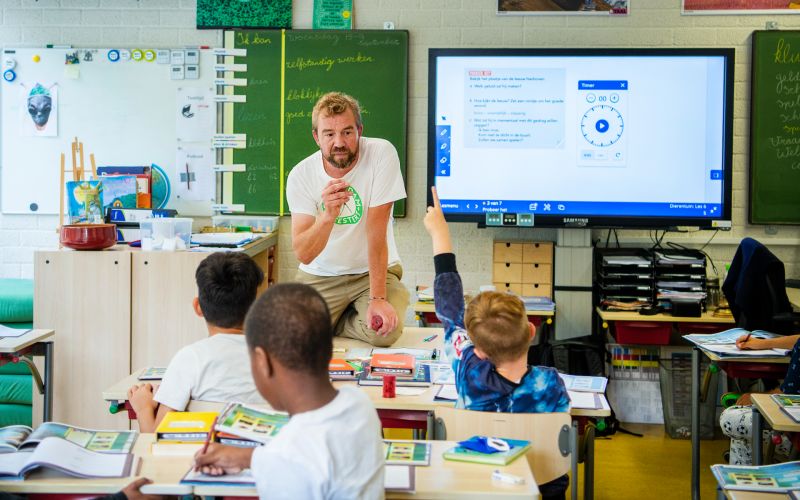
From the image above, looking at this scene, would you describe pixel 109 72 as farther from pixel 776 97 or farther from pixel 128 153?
pixel 776 97

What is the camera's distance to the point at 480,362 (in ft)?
8.70

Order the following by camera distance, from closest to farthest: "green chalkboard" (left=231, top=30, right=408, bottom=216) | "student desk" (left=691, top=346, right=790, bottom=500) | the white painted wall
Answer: "student desk" (left=691, top=346, right=790, bottom=500)
the white painted wall
"green chalkboard" (left=231, top=30, right=408, bottom=216)

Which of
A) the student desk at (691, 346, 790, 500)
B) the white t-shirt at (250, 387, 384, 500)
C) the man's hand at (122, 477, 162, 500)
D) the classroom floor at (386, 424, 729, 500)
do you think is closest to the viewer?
the white t-shirt at (250, 387, 384, 500)

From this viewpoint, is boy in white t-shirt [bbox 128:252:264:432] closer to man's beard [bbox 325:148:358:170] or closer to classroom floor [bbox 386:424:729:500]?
man's beard [bbox 325:148:358:170]

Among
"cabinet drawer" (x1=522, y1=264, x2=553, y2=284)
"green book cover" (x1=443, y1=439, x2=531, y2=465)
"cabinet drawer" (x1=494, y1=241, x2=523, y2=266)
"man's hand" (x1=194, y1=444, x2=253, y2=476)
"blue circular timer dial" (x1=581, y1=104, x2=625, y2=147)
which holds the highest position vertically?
"blue circular timer dial" (x1=581, y1=104, x2=625, y2=147)

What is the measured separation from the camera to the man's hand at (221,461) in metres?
1.97

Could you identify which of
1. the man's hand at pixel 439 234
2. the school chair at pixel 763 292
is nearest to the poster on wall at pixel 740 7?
the school chair at pixel 763 292

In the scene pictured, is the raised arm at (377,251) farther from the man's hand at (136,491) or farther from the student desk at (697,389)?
the man's hand at (136,491)

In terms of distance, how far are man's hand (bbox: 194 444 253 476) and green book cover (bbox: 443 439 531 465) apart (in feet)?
1.53

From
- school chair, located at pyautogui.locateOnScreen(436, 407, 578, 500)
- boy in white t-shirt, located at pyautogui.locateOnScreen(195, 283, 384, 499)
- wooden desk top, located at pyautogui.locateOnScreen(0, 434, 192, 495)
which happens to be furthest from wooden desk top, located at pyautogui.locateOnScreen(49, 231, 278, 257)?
boy in white t-shirt, located at pyautogui.locateOnScreen(195, 283, 384, 499)

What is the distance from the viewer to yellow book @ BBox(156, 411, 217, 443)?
2232mm

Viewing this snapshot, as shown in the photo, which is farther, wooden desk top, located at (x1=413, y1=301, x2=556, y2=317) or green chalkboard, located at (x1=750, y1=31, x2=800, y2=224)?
green chalkboard, located at (x1=750, y1=31, x2=800, y2=224)

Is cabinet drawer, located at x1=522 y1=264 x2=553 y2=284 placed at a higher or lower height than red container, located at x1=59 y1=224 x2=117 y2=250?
lower

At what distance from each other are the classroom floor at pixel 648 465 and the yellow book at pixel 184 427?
2271 mm
